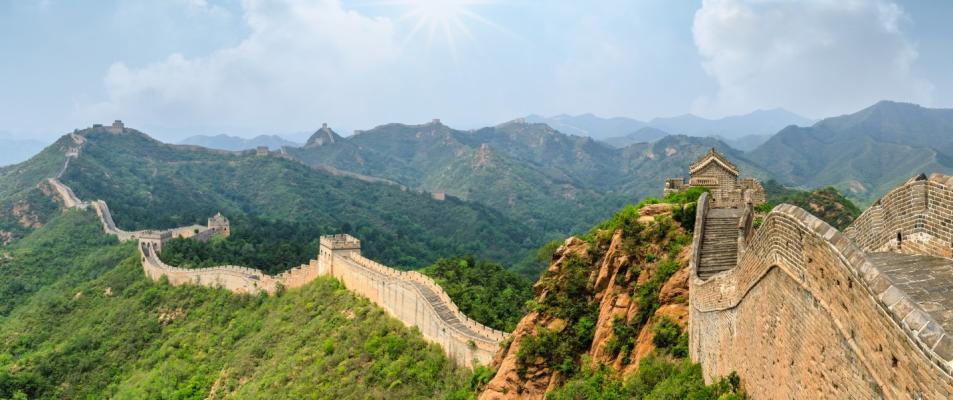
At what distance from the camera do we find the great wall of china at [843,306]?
592 cm

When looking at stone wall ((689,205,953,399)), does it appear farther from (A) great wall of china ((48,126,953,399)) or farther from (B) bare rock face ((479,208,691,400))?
(B) bare rock face ((479,208,691,400))

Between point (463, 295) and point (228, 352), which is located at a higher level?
point (463, 295)

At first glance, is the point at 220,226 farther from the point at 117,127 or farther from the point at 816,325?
the point at 117,127

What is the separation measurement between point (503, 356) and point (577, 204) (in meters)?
156

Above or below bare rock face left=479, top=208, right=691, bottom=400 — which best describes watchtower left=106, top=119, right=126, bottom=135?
above

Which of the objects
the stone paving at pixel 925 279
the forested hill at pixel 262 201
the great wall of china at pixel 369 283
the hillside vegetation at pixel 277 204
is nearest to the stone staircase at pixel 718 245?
the stone paving at pixel 925 279

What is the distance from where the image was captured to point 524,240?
420 feet

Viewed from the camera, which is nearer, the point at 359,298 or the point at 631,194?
the point at 359,298

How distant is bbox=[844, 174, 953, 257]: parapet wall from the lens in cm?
854

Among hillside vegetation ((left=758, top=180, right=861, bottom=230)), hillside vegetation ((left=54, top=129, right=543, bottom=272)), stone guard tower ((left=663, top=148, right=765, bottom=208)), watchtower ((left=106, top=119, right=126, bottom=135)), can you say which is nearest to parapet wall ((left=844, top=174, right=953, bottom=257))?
stone guard tower ((left=663, top=148, right=765, bottom=208))

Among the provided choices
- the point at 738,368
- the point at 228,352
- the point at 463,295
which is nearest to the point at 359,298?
the point at 463,295

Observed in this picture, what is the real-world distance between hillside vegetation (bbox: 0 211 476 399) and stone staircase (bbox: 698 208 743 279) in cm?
1229

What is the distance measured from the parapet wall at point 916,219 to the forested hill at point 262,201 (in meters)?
59.6

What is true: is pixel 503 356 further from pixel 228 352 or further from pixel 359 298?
pixel 228 352
